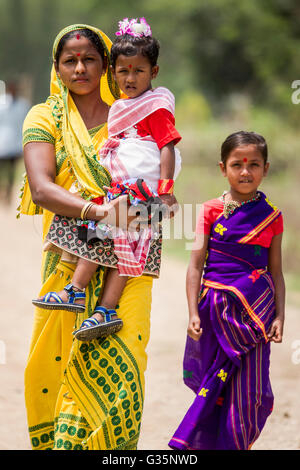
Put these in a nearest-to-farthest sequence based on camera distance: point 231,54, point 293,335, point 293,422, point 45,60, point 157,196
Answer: point 157,196
point 293,422
point 293,335
point 231,54
point 45,60

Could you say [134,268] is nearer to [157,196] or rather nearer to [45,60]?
[157,196]

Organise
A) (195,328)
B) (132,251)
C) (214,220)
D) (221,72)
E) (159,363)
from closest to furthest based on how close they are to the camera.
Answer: (132,251) < (195,328) < (214,220) < (159,363) < (221,72)

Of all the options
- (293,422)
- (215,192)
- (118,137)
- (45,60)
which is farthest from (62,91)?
(45,60)

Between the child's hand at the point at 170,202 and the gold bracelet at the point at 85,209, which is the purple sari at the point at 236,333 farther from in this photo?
the gold bracelet at the point at 85,209

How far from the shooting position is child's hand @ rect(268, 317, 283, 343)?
3.47 metres

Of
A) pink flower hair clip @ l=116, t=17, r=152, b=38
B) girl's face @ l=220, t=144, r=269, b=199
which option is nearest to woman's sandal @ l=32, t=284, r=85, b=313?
girl's face @ l=220, t=144, r=269, b=199

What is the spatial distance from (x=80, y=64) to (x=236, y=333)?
1.38 m

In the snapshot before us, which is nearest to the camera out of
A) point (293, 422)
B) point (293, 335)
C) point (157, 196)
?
point (157, 196)

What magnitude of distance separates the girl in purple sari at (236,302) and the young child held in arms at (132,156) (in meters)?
0.31

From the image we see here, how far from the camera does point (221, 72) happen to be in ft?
113

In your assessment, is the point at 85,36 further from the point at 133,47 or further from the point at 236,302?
the point at 236,302

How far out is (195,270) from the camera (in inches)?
138

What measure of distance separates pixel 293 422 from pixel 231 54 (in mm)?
28928

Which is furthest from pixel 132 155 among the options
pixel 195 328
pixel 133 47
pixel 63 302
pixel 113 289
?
pixel 195 328
